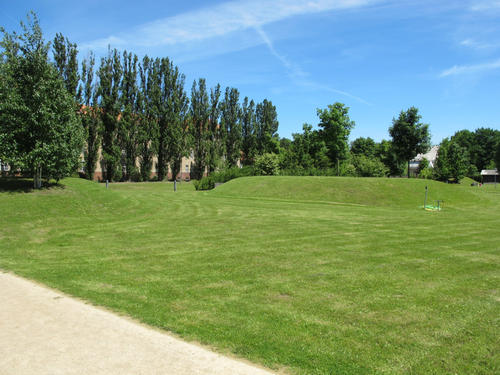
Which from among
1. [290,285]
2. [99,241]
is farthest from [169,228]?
[290,285]

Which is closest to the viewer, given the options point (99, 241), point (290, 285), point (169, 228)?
point (290, 285)

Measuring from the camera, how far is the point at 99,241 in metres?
11.5

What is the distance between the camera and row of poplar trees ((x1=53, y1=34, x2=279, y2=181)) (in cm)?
4991

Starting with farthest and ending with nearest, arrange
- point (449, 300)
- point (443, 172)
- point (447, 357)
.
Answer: point (443, 172) → point (449, 300) → point (447, 357)

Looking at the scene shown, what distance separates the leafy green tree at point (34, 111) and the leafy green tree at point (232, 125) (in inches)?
2098

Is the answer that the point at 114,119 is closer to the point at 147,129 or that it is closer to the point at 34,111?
the point at 147,129

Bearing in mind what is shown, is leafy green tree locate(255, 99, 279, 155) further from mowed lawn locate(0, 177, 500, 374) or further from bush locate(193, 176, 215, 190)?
mowed lawn locate(0, 177, 500, 374)

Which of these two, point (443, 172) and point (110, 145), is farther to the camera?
point (443, 172)

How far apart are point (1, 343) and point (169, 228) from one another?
9698mm

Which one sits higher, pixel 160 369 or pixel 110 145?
pixel 110 145

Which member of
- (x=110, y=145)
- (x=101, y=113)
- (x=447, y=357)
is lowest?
(x=447, y=357)

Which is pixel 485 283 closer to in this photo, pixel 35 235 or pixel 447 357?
pixel 447 357

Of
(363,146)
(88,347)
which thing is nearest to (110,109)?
(88,347)

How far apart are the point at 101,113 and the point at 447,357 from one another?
177 ft
